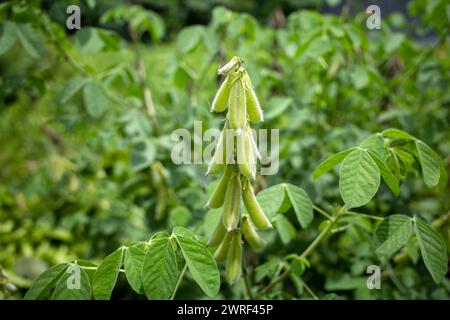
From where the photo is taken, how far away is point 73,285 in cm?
81

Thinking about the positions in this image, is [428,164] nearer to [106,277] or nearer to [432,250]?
[432,250]

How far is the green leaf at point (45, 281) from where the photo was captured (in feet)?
2.73

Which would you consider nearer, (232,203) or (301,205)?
(232,203)

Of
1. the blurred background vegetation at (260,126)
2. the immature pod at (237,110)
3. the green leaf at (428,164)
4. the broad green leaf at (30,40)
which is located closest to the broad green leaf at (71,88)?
the blurred background vegetation at (260,126)

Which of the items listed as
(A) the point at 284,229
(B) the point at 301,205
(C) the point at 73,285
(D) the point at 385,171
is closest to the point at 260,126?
(A) the point at 284,229

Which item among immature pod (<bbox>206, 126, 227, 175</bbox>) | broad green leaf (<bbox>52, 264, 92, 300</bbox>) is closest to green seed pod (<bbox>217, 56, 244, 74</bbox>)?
immature pod (<bbox>206, 126, 227, 175</bbox>)

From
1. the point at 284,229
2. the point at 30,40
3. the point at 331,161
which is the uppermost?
the point at 30,40

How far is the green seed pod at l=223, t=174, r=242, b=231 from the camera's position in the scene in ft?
2.68

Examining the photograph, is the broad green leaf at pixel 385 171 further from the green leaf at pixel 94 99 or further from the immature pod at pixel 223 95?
the green leaf at pixel 94 99

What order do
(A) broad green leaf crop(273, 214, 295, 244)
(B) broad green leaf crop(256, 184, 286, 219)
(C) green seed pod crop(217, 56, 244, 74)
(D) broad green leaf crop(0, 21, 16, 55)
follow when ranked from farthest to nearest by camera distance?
(D) broad green leaf crop(0, 21, 16, 55) → (A) broad green leaf crop(273, 214, 295, 244) → (B) broad green leaf crop(256, 184, 286, 219) → (C) green seed pod crop(217, 56, 244, 74)

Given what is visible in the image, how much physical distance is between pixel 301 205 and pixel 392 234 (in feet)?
0.69

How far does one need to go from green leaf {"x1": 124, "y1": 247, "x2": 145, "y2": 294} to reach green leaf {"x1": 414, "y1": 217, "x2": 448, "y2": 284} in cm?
56

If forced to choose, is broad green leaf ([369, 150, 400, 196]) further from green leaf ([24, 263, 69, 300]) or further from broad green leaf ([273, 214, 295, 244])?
green leaf ([24, 263, 69, 300])
